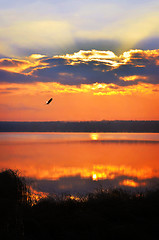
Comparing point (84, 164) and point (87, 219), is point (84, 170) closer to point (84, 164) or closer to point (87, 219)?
point (84, 164)

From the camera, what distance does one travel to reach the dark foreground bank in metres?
11.2

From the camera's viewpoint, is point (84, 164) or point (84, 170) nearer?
point (84, 170)

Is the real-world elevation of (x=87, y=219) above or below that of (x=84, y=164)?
below

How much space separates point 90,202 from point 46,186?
13.6 m

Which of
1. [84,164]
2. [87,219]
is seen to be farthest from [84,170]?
[87,219]

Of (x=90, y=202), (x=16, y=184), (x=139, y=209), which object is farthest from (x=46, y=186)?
(x=139, y=209)

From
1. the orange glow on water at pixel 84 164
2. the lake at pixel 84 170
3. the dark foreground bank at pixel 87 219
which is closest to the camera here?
the dark foreground bank at pixel 87 219

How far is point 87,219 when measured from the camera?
12398mm

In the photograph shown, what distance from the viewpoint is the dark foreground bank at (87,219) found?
11250 millimetres

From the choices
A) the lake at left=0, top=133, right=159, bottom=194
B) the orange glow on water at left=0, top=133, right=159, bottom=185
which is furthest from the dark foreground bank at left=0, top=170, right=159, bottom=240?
the orange glow on water at left=0, top=133, right=159, bottom=185

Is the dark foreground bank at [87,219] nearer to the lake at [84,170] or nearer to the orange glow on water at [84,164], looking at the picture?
the lake at [84,170]

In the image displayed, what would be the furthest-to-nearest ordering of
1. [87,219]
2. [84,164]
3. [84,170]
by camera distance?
[84,164] < [84,170] < [87,219]

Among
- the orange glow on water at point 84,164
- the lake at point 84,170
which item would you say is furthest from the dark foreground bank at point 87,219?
the orange glow on water at point 84,164

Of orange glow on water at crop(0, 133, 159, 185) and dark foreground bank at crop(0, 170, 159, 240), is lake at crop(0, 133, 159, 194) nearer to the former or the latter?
orange glow on water at crop(0, 133, 159, 185)
